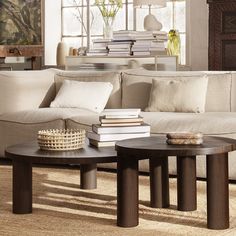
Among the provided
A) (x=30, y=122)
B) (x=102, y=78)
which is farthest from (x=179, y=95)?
(x=30, y=122)

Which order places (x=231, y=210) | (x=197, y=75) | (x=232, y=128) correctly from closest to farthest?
(x=231, y=210) < (x=232, y=128) < (x=197, y=75)

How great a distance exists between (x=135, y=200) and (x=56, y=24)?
635 cm

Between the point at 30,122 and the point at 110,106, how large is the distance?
75cm

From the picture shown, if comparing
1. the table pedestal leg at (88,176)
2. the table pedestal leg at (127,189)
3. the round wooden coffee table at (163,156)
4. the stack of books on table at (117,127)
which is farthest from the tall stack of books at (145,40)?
the table pedestal leg at (127,189)

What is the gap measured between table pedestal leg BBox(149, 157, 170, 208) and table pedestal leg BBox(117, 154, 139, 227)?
455 millimetres

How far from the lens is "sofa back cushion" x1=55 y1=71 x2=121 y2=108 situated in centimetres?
549

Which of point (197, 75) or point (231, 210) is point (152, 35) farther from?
point (231, 210)

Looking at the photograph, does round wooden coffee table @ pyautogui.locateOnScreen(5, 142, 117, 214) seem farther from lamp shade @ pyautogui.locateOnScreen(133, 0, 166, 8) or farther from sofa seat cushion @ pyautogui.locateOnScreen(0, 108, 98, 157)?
lamp shade @ pyautogui.locateOnScreen(133, 0, 166, 8)

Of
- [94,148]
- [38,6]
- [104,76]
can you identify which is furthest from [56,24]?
[94,148]

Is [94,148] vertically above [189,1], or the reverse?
[189,1]

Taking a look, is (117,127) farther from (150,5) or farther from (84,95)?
(150,5)

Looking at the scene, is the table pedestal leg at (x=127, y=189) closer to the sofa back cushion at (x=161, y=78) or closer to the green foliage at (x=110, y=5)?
the sofa back cushion at (x=161, y=78)

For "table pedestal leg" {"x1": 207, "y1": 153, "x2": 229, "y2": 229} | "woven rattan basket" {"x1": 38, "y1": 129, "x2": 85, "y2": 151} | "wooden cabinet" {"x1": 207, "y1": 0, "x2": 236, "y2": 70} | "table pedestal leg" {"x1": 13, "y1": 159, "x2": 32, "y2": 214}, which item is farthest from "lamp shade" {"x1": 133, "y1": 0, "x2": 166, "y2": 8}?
"table pedestal leg" {"x1": 207, "y1": 153, "x2": 229, "y2": 229}

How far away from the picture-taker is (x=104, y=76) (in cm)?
557
